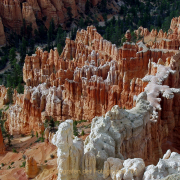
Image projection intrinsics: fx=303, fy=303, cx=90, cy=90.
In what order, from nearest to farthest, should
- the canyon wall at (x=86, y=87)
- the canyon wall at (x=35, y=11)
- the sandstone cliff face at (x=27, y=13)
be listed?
the canyon wall at (x=86, y=87), the canyon wall at (x=35, y=11), the sandstone cliff face at (x=27, y=13)

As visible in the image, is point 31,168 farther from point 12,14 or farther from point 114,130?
point 12,14

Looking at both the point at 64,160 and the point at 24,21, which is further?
the point at 24,21

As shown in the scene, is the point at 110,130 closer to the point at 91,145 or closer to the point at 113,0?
the point at 91,145

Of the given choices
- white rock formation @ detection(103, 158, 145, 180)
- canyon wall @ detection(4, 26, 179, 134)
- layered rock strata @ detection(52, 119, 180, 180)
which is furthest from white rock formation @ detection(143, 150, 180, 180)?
canyon wall @ detection(4, 26, 179, 134)

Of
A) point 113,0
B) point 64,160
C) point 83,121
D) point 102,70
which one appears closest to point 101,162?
point 64,160

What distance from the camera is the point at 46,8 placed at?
80.1m

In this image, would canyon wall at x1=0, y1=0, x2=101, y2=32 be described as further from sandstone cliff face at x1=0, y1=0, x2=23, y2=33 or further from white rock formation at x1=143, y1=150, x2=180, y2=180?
white rock formation at x1=143, y1=150, x2=180, y2=180

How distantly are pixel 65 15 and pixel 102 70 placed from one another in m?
52.5

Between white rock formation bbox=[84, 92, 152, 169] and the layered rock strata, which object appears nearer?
the layered rock strata

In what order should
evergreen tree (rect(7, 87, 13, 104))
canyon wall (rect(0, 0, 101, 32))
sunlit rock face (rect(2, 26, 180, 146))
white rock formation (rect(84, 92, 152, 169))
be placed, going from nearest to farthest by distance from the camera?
white rock formation (rect(84, 92, 152, 169))
sunlit rock face (rect(2, 26, 180, 146))
evergreen tree (rect(7, 87, 13, 104))
canyon wall (rect(0, 0, 101, 32))

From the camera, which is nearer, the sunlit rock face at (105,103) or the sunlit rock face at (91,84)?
the sunlit rock face at (105,103)

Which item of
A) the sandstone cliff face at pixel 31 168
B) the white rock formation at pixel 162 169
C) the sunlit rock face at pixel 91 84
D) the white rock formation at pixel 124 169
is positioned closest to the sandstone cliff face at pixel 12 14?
the sunlit rock face at pixel 91 84

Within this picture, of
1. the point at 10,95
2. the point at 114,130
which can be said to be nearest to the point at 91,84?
the point at 10,95

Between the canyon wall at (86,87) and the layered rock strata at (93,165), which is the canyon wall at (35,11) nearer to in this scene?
the canyon wall at (86,87)
